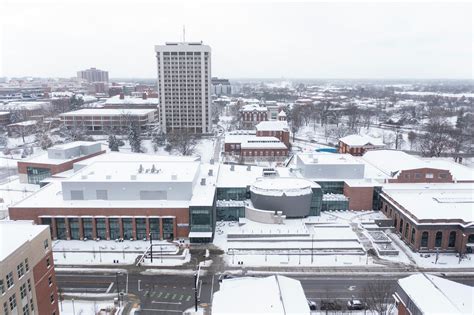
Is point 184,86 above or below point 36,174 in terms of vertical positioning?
above

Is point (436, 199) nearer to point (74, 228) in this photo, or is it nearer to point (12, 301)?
point (74, 228)

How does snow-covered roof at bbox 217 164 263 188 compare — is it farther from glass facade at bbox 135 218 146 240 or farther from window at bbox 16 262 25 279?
window at bbox 16 262 25 279

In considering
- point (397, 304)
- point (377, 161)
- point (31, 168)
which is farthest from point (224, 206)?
point (31, 168)

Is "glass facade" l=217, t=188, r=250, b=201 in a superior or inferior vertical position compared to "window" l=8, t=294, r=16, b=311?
inferior

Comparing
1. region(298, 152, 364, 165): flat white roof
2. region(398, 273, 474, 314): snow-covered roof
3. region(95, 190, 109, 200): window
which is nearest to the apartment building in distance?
region(95, 190, 109, 200): window

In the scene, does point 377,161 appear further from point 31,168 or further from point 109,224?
point 31,168

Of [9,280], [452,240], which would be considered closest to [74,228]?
[9,280]
